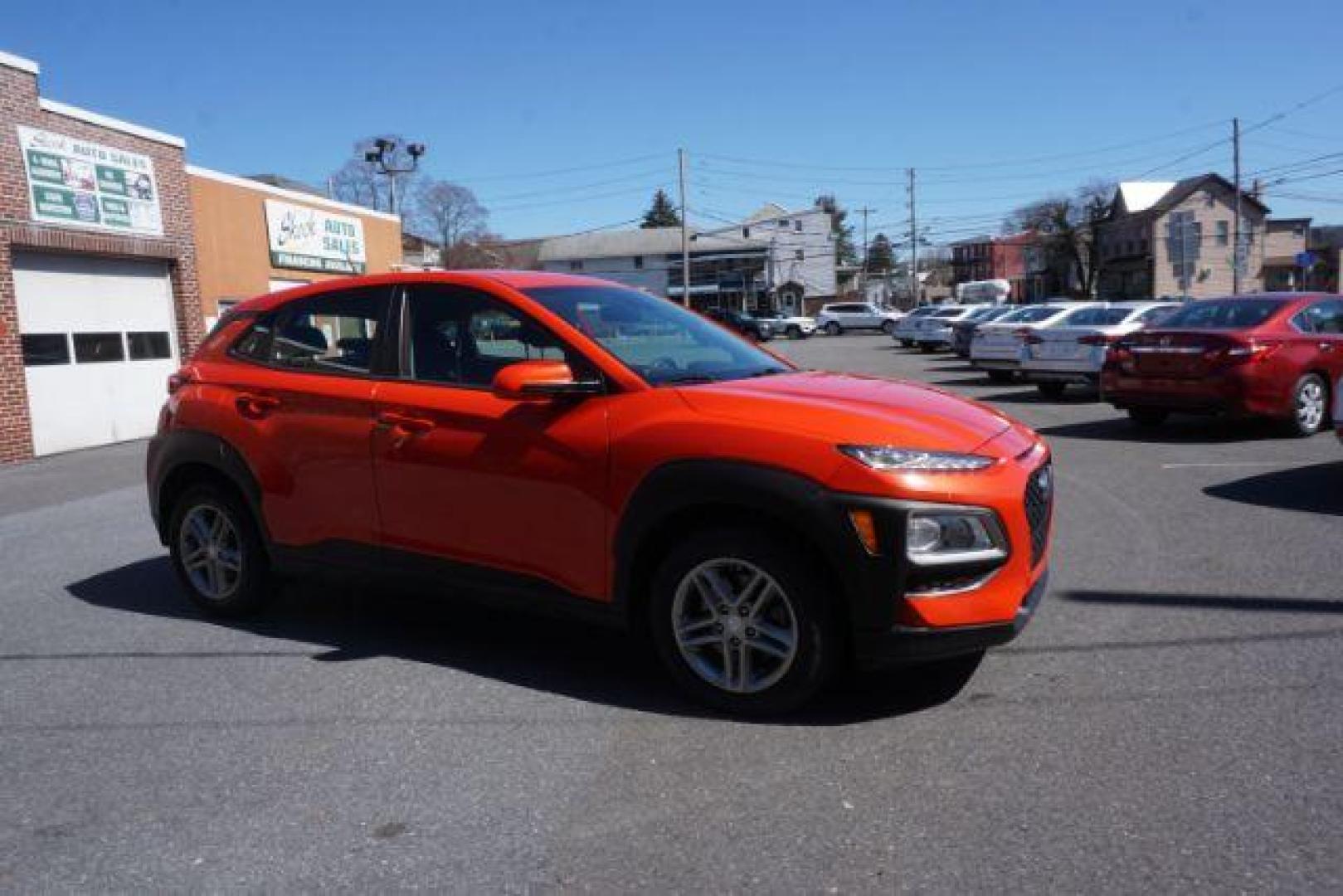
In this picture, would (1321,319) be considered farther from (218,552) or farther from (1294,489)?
(218,552)

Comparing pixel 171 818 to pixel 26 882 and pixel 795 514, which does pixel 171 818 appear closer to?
pixel 26 882

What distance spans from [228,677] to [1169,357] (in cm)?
951

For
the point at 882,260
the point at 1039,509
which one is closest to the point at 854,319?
the point at 1039,509

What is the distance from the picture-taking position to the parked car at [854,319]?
59.2 m

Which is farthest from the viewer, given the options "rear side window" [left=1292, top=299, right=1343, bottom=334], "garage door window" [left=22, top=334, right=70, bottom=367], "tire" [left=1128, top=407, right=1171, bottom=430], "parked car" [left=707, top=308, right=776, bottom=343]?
"parked car" [left=707, top=308, right=776, bottom=343]

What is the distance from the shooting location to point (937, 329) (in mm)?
33938

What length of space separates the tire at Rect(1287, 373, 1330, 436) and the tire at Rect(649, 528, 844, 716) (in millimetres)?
8712

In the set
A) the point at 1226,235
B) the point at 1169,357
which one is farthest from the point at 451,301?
the point at 1226,235

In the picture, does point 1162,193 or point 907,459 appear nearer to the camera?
point 907,459

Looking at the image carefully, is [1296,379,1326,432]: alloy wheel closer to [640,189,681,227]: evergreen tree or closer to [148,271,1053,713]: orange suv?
[148,271,1053,713]: orange suv

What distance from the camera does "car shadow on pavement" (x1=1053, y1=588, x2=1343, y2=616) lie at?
508 cm

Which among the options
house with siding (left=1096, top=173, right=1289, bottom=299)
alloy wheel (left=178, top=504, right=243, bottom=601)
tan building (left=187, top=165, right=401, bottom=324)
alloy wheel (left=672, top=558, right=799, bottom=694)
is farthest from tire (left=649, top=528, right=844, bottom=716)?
house with siding (left=1096, top=173, right=1289, bottom=299)

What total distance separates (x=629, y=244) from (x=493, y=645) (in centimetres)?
8498

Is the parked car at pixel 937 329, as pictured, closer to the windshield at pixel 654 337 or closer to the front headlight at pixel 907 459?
the windshield at pixel 654 337
